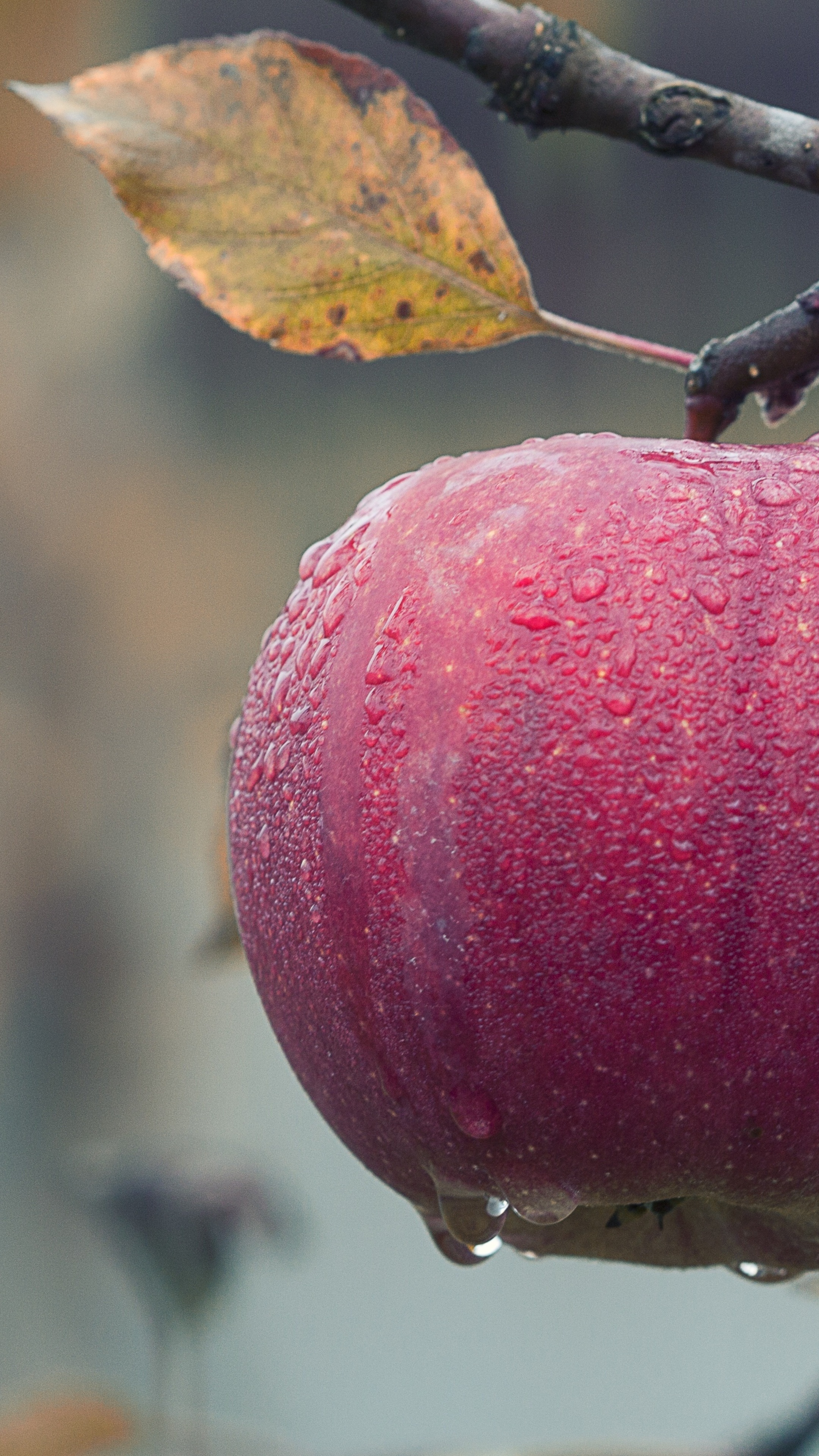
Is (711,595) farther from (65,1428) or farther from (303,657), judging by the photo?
(65,1428)

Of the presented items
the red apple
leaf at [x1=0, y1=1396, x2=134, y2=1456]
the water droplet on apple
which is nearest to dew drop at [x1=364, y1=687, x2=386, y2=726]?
the red apple

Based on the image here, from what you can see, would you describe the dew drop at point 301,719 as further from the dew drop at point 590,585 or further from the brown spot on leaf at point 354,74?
the brown spot on leaf at point 354,74

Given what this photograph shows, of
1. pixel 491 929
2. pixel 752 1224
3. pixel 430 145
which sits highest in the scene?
pixel 430 145

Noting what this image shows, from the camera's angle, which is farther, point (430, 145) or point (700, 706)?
point (430, 145)

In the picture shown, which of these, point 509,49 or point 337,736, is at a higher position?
point 509,49

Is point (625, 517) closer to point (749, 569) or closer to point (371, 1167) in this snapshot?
point (749, 569)

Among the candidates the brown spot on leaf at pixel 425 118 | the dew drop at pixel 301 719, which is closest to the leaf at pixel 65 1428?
the dew drop at pixel 301 719

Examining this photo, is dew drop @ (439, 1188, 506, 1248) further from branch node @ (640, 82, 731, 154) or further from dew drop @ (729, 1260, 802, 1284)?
branch node @ (640, 82, 731, 154)

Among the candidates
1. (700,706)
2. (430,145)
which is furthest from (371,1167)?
(430,145)
